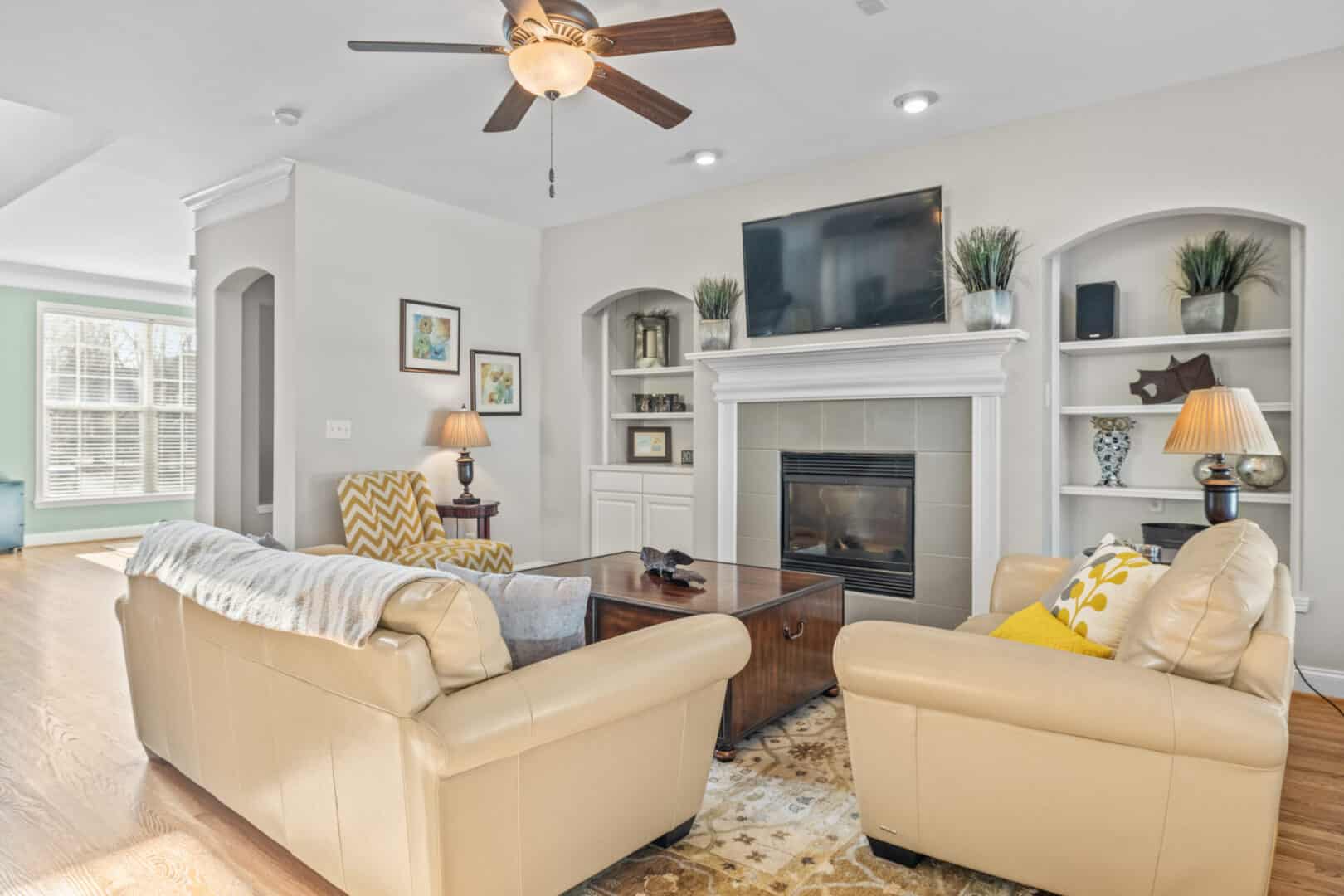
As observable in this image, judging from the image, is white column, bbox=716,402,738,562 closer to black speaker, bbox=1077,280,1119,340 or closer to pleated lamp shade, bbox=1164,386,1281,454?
black speaker, bbox=1077,280,1119,340

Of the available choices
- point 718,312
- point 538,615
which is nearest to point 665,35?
point 538,615

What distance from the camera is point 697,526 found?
5438 millimetres

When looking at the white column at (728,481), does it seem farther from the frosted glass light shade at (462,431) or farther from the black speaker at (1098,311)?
the black speaker at (1098,311)

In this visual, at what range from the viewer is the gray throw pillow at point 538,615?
1.90 metres

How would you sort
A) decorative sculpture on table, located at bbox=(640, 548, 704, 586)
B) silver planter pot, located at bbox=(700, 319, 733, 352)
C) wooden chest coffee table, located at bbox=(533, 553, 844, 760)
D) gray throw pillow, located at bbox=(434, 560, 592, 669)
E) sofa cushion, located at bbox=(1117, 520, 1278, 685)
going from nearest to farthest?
1. sofa cushion, located at bbox=(1117, 520, 1278, 685)
2. gray throw pillow, located at bbox=(434, 560, 592, 669)
3. wooden chest coffee table, located at bbox=(533, 553, 844, 760)
4. decorative sculpture on table, located at bbox=(640, 548, 704, 586)
5. silver planter pot, located at bbox=(700, 319, 733, 352)

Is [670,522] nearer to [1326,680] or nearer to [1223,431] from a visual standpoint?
[1223,431]

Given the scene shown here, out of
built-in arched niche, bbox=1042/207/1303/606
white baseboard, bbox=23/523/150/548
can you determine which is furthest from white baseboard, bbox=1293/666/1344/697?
white baseboard, bbox=23/523/150/548

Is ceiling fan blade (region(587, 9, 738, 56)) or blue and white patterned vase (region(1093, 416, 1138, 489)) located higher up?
ceiling fan blade (region(587, 9, 738, 56))

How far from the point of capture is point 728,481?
5223 mm

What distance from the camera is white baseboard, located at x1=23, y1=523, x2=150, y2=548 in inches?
305

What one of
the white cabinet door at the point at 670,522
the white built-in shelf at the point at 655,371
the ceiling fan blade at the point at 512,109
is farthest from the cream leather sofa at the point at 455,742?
the white built-in shelf at the point at 655,371

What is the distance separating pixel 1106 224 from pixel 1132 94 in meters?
0.61

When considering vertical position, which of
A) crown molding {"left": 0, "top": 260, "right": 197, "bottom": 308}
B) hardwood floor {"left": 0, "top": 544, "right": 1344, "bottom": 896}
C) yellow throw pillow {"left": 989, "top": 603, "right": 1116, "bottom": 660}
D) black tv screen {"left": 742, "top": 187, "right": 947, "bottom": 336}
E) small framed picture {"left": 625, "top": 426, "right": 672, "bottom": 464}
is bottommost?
hardwood floor {"left": 0, "top": 544, "right": 1344, "bottom": 896}

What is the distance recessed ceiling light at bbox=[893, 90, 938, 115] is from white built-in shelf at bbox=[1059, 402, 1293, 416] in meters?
1.69
